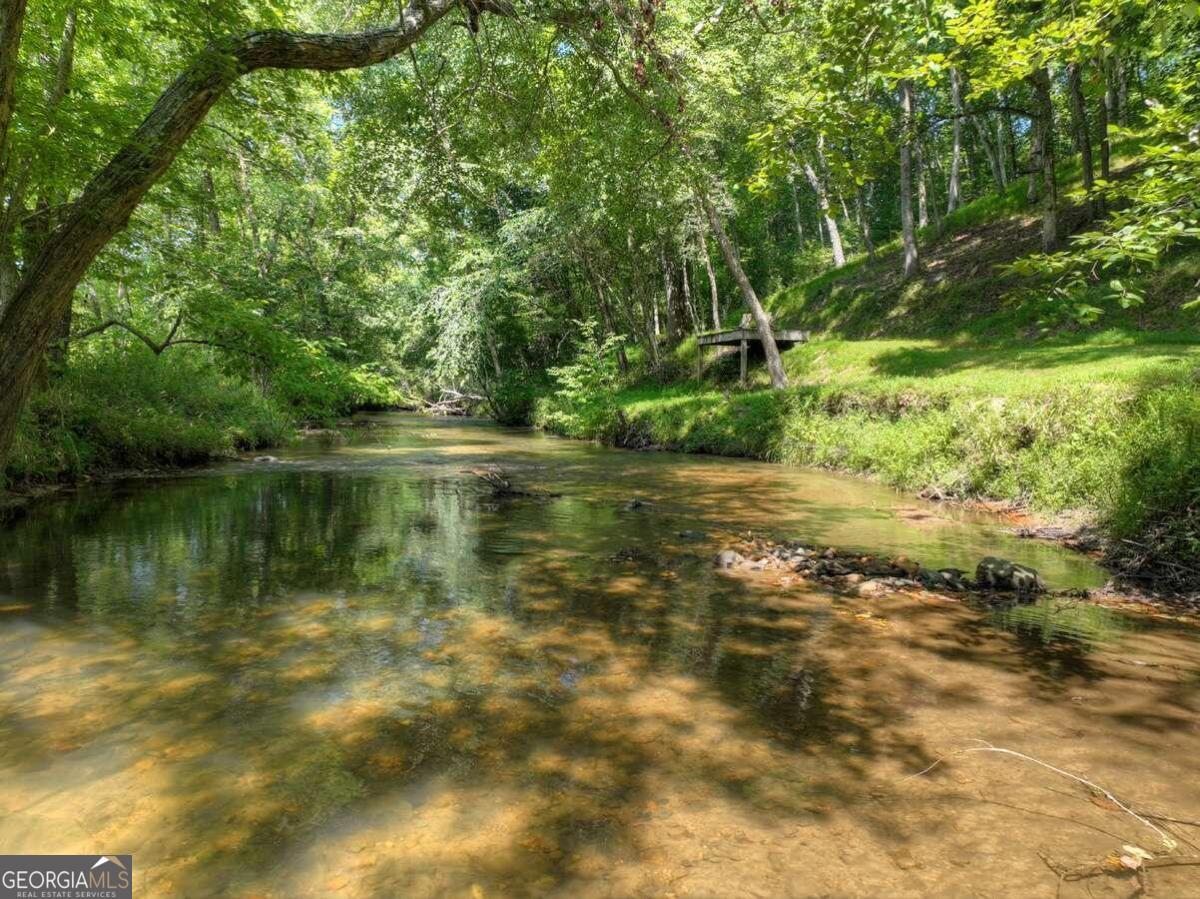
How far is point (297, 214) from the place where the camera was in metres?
26.4

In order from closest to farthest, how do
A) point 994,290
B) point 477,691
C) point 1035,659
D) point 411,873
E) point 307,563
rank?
1. point 411,873
2. point 477,691
3. point 1035,659
4. point 307,563
5. point 994,290

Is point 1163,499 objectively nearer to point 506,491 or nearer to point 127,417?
point 506,491

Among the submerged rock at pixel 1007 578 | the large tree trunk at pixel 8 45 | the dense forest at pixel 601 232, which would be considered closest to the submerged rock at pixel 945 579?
the submerged rock at pixel 1007 578

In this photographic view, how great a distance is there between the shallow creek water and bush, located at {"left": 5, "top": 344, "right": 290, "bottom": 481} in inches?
177

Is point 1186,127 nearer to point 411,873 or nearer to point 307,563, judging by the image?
point 411,873

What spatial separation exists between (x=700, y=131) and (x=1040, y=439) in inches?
447

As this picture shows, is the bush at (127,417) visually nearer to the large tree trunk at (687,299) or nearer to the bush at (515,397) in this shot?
the bush at (515,397)

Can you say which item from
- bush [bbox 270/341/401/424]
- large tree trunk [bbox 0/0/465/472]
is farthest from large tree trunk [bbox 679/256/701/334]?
large tree trunk [bbox 0/0/465/472]

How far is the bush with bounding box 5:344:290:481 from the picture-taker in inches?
429

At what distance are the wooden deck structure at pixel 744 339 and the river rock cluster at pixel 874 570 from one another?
1558 centimetres

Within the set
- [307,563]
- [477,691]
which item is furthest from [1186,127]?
[307,563]

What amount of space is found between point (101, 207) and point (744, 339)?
20.1 meters

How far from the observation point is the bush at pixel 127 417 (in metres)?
10.9

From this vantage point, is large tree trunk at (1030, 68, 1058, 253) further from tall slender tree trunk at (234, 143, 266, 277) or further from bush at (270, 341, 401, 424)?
tall slender tree trunk at (234, 143, 266, 277)
